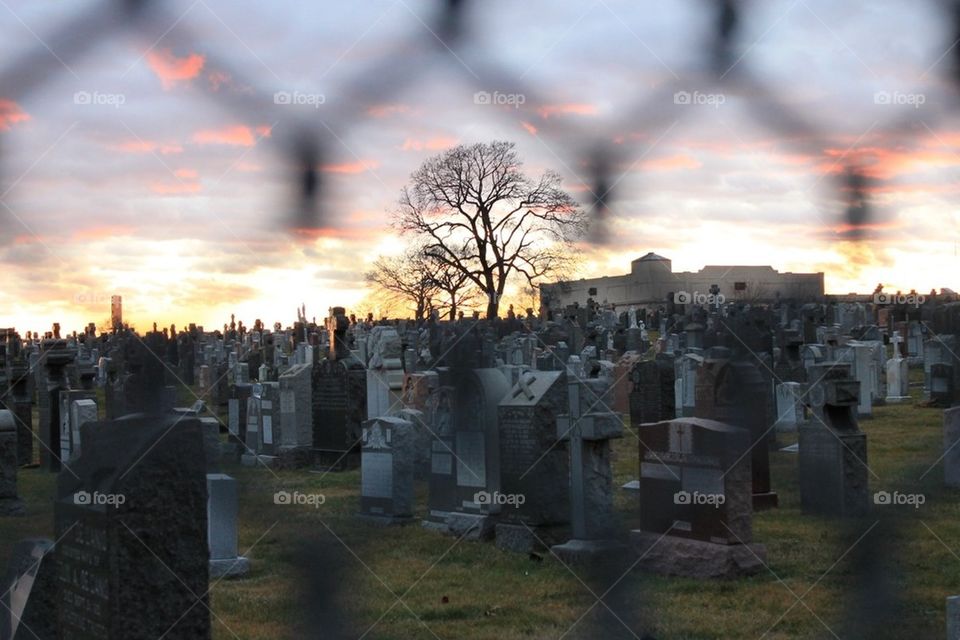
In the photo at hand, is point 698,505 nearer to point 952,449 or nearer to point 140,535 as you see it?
point 952,449

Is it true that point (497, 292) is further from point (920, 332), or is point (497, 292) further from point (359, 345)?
point (920, 332)

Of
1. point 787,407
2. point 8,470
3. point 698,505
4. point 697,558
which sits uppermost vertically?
point 787,407

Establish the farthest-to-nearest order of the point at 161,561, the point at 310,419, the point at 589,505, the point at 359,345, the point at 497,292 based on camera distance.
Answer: the point at 497,292, the point at 359,345, the point at 310,419, the point at 589,505, the point at 161,561

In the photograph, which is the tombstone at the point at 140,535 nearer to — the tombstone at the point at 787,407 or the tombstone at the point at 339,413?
the tombstone at the point at 339,413

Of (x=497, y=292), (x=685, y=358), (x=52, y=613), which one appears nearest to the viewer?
(x=52, y=613)

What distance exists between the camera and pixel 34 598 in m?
4.89

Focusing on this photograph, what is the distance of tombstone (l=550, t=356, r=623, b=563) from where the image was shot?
29.5 feet

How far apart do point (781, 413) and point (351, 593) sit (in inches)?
417

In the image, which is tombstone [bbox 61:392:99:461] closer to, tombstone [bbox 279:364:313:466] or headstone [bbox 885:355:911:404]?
tombstone [bbox 279:364:313:466]

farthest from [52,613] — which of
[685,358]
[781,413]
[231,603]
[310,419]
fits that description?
[685,358]

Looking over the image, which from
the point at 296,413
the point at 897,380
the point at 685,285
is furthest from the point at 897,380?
the point at 685,285

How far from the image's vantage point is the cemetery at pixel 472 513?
177 inches

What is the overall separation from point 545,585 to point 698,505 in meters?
1.40

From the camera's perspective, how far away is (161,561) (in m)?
4.41
